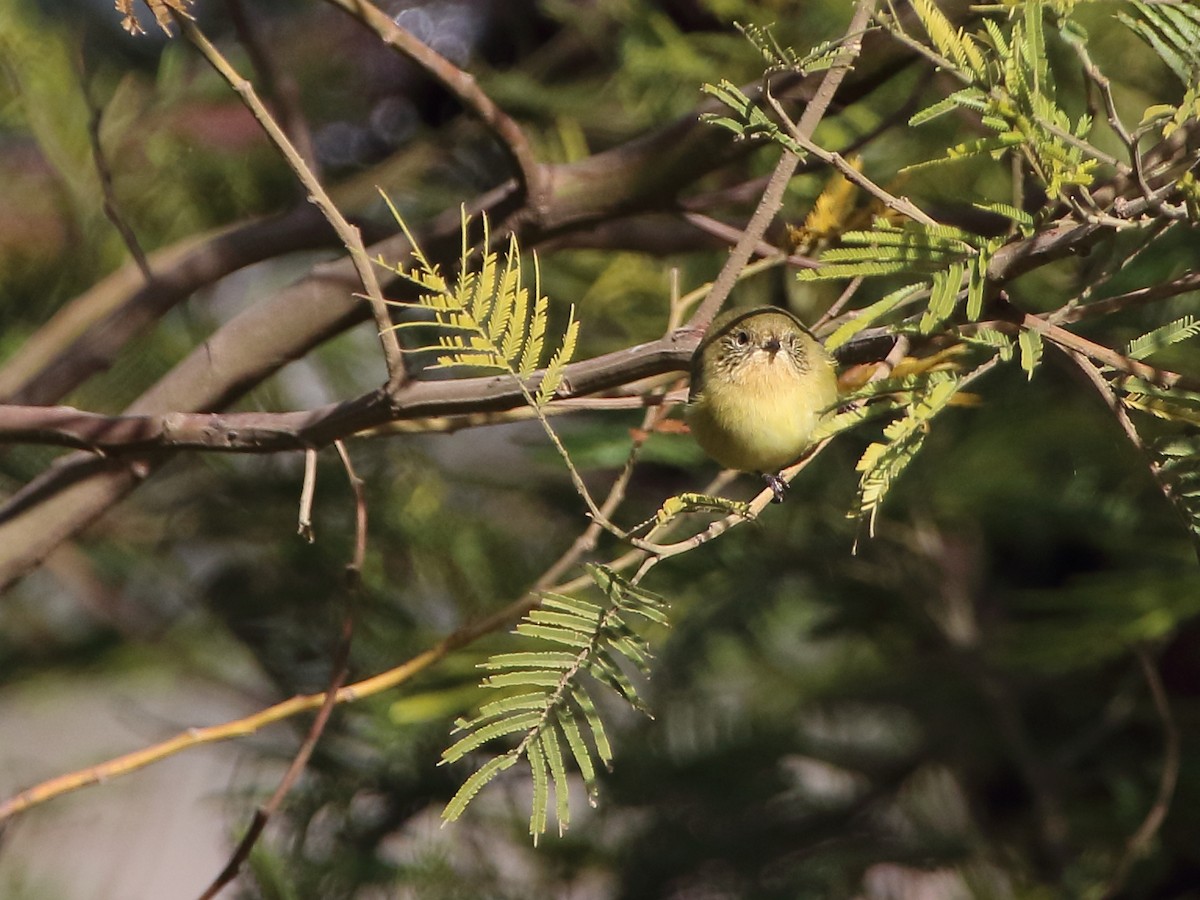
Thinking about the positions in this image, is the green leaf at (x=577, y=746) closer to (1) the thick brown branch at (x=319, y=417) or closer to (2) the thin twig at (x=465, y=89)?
(1) the thick brown branch at (x=319, y=417)

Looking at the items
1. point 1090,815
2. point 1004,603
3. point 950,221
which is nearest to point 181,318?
point 950,221

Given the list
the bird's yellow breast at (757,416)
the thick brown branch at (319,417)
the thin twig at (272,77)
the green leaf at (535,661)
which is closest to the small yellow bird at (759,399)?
the bird's yellow breast at (757,416)

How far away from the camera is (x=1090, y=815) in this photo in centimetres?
195

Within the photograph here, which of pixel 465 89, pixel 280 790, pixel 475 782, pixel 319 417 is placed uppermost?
pixel 465 89

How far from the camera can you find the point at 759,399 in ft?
3.22

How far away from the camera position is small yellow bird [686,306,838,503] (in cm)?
98

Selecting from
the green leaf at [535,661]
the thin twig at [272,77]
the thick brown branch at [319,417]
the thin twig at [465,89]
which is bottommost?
the green leaf at [535,661]

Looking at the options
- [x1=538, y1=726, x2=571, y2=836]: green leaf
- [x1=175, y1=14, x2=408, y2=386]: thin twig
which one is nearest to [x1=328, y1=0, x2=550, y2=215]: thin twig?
[x1=175, y1=14, x2=408, y2=386]: thin twig

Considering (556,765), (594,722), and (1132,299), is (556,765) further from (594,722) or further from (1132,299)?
(1132,299)

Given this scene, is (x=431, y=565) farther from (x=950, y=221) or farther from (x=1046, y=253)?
(x=1046, y=253)

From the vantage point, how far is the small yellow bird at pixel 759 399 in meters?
0.98

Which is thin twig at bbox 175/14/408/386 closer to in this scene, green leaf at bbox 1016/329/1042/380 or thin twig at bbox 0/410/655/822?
thin twig at bbox 0/410/655/822

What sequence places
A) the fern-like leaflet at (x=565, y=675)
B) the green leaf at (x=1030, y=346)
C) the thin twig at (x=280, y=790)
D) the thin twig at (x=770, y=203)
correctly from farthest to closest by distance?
the thin twig at (x=280, y=790)
the thin twig at (x=770, y=203)
the fern-like leaflet at (x=565, y=675)
the green leaf at (x=1030, y=346)

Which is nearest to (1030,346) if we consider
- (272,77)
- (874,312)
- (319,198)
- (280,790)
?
(874,312)
